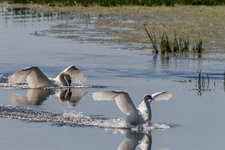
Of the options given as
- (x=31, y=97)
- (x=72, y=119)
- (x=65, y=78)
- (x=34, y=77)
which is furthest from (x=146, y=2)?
(x=72, y=119)

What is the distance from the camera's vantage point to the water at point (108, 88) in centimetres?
905

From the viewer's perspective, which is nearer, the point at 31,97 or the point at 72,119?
the point at 72,119

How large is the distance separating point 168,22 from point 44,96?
14.4 m

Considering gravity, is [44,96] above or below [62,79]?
below

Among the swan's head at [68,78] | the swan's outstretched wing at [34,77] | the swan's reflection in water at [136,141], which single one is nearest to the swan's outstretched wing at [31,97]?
the swan's outstretched wing at [34,77]

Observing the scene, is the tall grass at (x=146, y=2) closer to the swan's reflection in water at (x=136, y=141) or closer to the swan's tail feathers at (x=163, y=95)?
the swan's tail feathers at (x=163, y=95)

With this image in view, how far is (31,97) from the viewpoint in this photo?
12992 mm

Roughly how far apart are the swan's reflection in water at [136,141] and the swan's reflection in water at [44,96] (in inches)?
113

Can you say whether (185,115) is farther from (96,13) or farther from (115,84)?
(96,13)

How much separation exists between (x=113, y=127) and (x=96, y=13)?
73.9 feet

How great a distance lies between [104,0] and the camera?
3528cm

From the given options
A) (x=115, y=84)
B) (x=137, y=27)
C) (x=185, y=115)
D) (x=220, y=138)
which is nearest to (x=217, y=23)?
(x=137, y=27)

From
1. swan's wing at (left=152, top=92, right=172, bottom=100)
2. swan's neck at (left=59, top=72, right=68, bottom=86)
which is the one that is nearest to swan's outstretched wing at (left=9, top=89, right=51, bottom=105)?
swan's neck at (left=59, top=72, right=68, bottom=86)

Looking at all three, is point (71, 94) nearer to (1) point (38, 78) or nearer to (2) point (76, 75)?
(1) point (38, 78)
